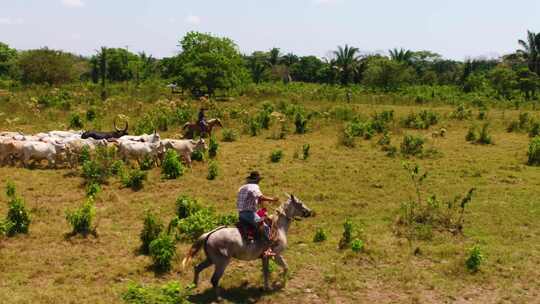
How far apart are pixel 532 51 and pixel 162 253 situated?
46.3m

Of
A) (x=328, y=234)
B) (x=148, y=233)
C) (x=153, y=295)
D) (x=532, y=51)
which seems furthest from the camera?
(x=532, y=51)

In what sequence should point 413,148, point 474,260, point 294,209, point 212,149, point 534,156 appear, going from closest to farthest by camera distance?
point 294,209 → point 474,260 → point 534,156 → point 212,149 → point 413,148

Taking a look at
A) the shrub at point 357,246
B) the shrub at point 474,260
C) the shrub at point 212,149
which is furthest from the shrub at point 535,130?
the shrub at point 357,246

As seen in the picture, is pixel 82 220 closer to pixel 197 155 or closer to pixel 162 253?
pixel 162 253

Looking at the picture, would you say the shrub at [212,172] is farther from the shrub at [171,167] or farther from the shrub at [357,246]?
the shrub at [357,246]

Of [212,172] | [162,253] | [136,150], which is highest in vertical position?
[136,150]

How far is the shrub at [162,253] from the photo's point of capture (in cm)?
909

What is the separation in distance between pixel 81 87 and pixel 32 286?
30335 millimetres

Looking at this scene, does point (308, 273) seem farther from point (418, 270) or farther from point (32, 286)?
point (32, 286)

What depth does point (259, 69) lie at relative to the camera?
64.0 metres

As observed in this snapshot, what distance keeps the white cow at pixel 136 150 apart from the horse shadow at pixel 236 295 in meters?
8.60

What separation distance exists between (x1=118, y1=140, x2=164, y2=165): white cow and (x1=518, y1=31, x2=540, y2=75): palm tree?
133 feet

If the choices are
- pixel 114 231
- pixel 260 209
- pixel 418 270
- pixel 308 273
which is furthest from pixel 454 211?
pixel 114 231

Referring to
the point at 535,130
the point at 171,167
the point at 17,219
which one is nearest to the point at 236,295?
the point at 17,219
